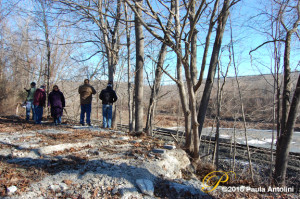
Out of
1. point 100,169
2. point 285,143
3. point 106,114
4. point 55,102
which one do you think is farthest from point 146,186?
point 55,102

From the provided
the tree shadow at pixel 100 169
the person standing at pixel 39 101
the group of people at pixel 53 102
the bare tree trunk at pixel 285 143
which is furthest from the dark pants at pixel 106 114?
the bare tree trunk at pixel 285 143

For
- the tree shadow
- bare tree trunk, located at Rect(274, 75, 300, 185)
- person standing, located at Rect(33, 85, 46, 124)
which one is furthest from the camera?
person standing, located at Rect(33, 85, 46, 124)

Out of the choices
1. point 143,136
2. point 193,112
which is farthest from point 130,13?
point 193,112

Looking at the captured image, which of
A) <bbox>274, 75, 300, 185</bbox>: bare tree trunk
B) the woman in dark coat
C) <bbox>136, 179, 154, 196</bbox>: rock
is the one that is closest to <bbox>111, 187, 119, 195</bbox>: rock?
<bbox>136, 179, 154, 196</bbox>: rock

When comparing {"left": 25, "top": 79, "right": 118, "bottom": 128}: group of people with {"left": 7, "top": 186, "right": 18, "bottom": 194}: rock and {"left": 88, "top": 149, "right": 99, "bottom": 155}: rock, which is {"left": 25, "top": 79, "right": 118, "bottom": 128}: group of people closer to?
{"left": 88, "top": 149, "right": 99, "bottom": 155}: rock

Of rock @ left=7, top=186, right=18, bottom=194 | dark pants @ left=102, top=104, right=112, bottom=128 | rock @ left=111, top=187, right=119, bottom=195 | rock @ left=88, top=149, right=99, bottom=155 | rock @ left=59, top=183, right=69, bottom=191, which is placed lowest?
rock @ left=111, top=187, right=119, bottom=195

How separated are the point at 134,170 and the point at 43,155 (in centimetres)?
189

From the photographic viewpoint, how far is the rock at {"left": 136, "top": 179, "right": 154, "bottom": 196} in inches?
113

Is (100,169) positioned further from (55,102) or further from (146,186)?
(55,102)

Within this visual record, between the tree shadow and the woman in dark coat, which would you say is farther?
the woman in dark coat

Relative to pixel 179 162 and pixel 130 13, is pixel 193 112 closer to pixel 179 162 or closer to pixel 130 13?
pixel 179 162

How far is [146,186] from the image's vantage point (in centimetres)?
294

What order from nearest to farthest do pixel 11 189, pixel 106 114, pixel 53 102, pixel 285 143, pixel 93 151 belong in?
1. pixel 11 189
2. pixel 93 151
3. pixel 285 143
4. pixel 53 102
5. pixel 106 114

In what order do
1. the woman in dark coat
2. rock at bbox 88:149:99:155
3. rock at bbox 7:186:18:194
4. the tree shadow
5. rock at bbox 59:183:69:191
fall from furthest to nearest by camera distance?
the woman in dark coat < rock at bbox 88:149:99:155 < the tree shadow < rock at bbox 59:183:69:191 < rock at bbox 7:186:18:194
